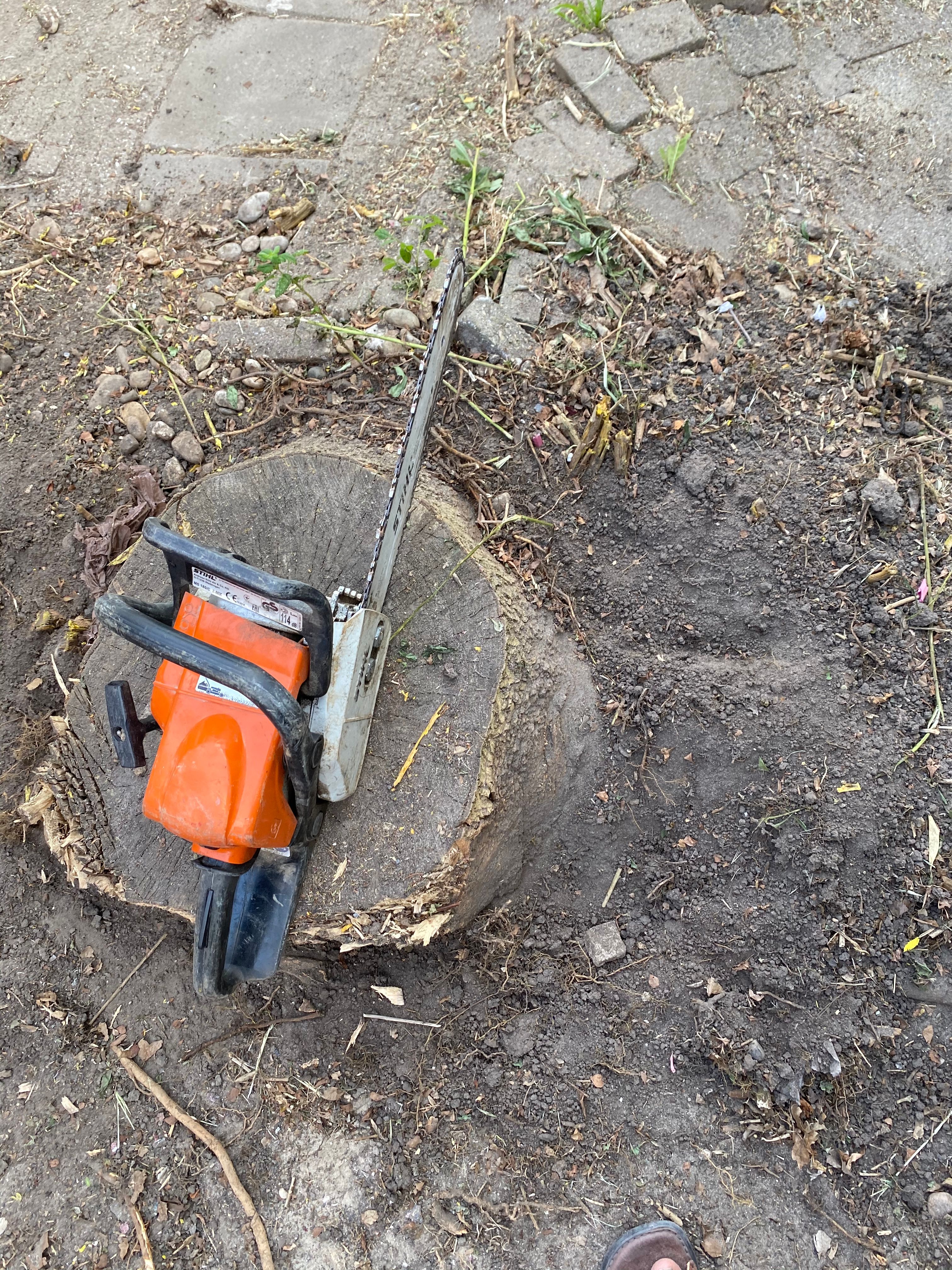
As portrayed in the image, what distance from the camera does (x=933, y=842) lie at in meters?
2.14

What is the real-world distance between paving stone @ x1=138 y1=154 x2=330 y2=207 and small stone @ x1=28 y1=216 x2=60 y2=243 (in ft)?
1.24

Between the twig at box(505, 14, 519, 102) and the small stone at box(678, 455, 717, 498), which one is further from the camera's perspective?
the twig at box(505, 14, 519, 102)

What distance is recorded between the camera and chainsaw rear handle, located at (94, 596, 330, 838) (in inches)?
53.3

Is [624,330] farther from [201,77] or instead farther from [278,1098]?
[278,1098]

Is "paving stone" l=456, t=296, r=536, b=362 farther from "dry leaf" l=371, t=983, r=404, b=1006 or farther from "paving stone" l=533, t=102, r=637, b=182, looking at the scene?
"dry leaf" l=371, t=983, r=404, b=1006

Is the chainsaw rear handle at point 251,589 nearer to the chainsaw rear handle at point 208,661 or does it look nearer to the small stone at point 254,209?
the chainsaw rear handle at point 208,661

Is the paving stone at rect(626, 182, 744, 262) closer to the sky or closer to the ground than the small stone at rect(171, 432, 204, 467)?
closer to the ground

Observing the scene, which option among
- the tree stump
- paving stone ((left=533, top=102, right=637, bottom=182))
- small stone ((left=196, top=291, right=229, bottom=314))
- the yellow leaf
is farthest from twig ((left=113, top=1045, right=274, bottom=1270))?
paving stone ((left=533, top=102, right=637, bottom=182))

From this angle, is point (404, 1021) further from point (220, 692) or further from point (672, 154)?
point (672, 154)

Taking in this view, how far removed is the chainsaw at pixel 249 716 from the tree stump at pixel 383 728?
0.10 m

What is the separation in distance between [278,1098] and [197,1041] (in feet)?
0.92

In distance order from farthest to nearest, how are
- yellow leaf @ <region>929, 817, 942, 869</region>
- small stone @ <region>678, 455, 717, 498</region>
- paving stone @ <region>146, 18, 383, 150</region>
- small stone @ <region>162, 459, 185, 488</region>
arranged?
paving stone @ <region>146, 18, 383, 150</region>
small stone @ <region>162, 459, 185, 488</region>
small stone @ <region>678, 455, 717, 498</region>
yellow leaf @ <region>929, 817, 942, 869</region>

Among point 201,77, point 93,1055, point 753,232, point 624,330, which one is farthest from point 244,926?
point 201,77

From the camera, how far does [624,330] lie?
2.63 meters
